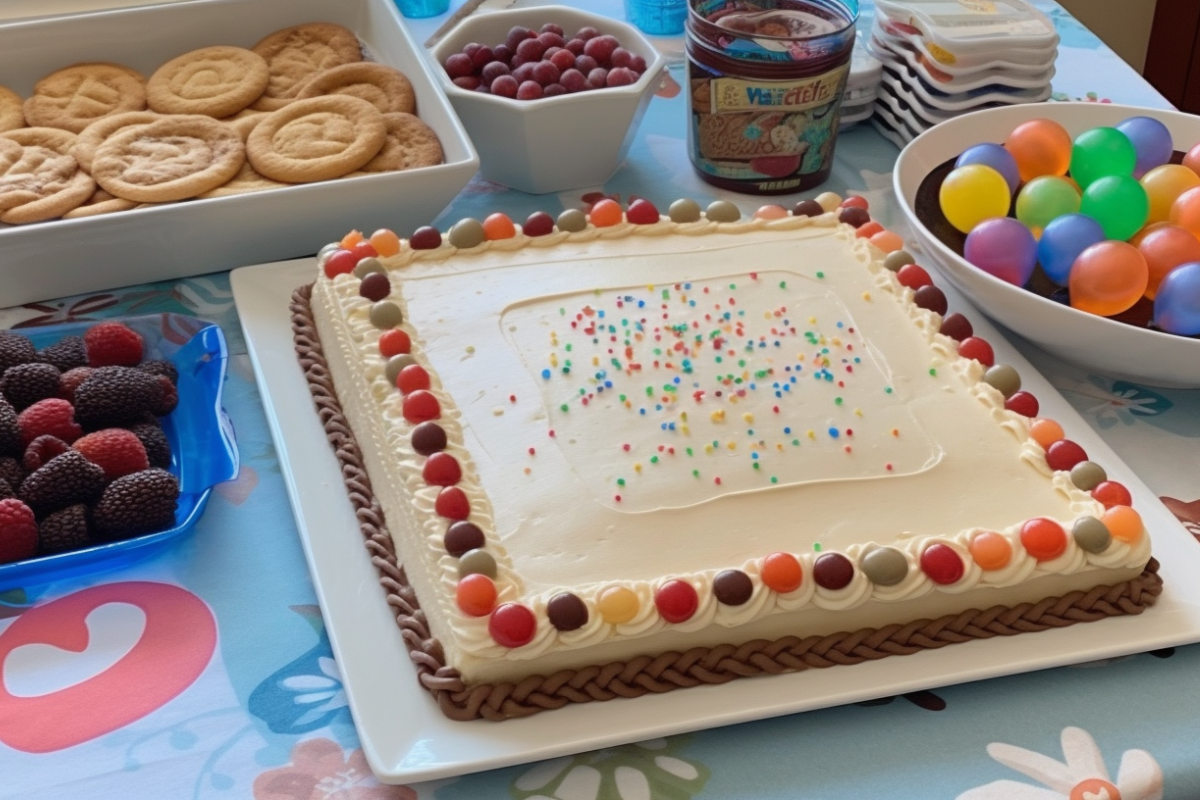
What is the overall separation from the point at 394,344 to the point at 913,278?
0.50 meters

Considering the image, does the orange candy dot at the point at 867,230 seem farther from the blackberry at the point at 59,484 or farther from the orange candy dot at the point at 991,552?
the blackberry at the point at 59,484

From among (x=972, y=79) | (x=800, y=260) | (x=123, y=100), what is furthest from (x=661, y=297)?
(x=123, y=100)

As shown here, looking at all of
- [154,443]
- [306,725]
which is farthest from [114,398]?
[306,725]

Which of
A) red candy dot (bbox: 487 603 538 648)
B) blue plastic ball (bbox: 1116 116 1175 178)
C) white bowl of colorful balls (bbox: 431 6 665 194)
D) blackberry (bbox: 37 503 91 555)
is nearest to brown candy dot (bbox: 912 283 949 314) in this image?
blue plastic ball (bbox: 1116 116 1175 178)

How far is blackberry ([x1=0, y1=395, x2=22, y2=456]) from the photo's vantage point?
3.05ft

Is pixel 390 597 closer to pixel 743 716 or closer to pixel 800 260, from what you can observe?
pixel 743 716

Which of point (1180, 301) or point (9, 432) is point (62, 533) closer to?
point (9, 432)

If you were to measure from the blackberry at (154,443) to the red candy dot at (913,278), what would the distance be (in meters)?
0.69

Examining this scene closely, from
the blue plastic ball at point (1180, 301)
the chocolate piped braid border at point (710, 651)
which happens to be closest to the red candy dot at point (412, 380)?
the chocolate piped braid border at point (710, 651)

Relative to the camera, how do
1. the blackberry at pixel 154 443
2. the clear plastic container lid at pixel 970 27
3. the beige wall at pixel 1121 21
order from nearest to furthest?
1. the blackberry at pixel 154 443
2. the clear plastic container lid at pixel 970 27
3. the beige wall at pixel 1121 21

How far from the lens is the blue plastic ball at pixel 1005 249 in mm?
1097

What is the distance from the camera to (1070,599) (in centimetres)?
87

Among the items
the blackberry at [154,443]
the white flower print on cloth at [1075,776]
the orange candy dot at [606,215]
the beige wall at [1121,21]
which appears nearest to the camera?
the white flower print on cloth at [1075,776]

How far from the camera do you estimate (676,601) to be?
80 centimetres
